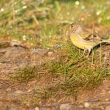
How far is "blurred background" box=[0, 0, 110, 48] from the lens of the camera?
812 centimetres

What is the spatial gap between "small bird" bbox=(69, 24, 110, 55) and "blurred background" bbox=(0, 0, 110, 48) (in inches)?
41.6

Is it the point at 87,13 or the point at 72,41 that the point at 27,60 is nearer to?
the point at 72,41

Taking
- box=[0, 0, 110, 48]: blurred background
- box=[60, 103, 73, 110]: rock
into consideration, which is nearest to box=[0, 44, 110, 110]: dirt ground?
box=[60, 103, 73, 110]: rock

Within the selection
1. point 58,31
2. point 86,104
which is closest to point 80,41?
point 86,104

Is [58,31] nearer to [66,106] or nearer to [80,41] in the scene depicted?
[80,41]

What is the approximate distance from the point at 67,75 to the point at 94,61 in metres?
0.45

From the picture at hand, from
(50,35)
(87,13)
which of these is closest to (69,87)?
(50,35)

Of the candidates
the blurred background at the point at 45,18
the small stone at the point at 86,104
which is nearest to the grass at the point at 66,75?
the small stone at the point at 86,104

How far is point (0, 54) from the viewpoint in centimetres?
720

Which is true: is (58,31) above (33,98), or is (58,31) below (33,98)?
above

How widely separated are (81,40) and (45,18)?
2.98m

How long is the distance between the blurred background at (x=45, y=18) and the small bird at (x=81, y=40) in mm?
1056

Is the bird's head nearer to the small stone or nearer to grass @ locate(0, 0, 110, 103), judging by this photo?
grass @ locate(0, 0, 110, 103)

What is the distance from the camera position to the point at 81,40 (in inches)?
254
